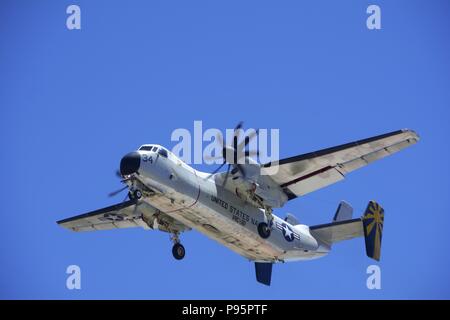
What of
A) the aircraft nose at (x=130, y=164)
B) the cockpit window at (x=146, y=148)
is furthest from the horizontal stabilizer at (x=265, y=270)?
the aircraft nose at (x=130, y=164)

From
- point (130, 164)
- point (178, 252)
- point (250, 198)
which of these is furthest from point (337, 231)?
point (130, 164)

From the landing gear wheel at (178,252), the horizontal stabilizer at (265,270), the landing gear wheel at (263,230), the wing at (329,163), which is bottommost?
the horizontal stabilizer at (265,270)

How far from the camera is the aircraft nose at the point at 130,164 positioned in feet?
83.0

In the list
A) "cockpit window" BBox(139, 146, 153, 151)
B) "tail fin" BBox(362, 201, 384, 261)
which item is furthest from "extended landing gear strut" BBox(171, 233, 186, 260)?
"tail fin" BBox(362, 201, 384, 261)

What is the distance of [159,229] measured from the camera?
29.9 m

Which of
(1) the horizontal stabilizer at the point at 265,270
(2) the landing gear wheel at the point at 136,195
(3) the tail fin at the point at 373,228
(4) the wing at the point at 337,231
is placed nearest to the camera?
(2) the landing gear wheel at the point at 136,195

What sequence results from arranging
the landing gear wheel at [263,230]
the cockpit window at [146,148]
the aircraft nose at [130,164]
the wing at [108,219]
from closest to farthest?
1. the aircraft nose at [130,164]
2. the cockpit window at [146,148]
3. the landing gear wheel at [263,230]
4. the wing at [108,219]

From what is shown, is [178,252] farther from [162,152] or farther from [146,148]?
[146,148]

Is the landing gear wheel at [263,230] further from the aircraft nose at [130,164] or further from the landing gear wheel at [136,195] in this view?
the aircraft nose at [130,164]

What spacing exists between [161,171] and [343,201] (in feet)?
33.7

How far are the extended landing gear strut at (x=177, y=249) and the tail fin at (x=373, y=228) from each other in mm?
6949

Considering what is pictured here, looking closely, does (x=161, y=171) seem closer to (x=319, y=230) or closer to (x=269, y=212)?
(x=269, y=212)

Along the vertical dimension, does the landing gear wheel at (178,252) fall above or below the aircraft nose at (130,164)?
below

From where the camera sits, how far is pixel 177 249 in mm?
29406
